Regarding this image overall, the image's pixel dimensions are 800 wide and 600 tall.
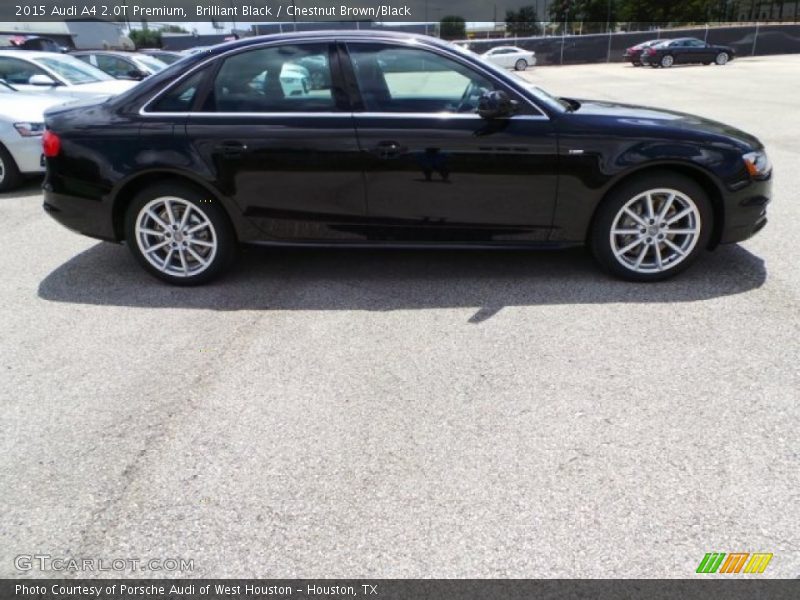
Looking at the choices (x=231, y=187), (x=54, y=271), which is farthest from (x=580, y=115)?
(x=54, y=271)

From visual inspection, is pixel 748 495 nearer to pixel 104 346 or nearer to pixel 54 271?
pixel 104 346

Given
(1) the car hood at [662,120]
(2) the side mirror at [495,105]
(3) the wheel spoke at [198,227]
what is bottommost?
(3) the wheel spoke at [198,227]

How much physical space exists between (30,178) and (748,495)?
9061 mm

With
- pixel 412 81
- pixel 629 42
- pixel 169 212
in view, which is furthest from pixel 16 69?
pixel 629 42

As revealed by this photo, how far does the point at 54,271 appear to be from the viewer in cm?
489

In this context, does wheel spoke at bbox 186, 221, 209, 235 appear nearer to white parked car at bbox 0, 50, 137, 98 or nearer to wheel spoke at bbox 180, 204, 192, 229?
wheel spoke at bbox 180, 204, 192, 229

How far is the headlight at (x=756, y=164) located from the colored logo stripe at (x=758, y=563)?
2.88m

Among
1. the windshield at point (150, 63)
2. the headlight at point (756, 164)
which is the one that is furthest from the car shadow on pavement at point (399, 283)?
the windshield at point (150, 63)

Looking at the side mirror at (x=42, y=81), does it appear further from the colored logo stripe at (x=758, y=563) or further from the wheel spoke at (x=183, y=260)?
the colored logo stripe at (x=758, y=563)

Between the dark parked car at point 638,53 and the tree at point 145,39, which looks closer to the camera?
the dark parked car at point 638,53

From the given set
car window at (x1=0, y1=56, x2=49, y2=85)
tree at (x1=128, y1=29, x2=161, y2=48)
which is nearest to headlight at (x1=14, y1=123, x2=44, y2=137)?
car window at (x1=0, y1=56, x2=49, y2=85)

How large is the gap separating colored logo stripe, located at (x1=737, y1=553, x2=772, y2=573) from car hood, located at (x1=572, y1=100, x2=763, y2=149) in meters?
2.88

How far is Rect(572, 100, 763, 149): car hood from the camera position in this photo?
4.13 meters

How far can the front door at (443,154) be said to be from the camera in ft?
13.3
